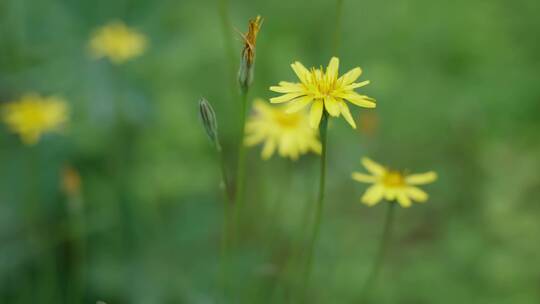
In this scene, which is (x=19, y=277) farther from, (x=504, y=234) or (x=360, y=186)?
(x=504, y=234)

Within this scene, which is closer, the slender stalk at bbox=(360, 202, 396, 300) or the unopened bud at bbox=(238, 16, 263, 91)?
the unopened bud at bbox=(238, 16, 263, 91)

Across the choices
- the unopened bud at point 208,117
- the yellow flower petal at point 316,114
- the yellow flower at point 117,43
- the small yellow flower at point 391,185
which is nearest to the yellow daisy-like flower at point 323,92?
the yellow flower petal at point 316,114

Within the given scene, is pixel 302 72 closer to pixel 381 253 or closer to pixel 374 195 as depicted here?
pixel 374 195

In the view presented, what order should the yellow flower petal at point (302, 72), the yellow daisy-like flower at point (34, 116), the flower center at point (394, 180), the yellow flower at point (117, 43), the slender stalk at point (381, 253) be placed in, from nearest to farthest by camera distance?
the yellow flower petal at point (302, 72)
the slender stalk at point (381, 253)
the flower center at point (394, 180)
the yellow daisy-like flower at point (34, 116)
the yellow flower at point (117, 43)

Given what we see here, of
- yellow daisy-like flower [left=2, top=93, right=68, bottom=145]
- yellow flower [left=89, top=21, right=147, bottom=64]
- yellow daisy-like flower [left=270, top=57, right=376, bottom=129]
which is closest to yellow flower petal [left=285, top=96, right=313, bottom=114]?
yellow daisy-like flower [left=270, top=57, right=376, bottom=129]

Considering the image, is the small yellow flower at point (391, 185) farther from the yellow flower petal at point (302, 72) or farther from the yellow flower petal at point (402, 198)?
the yellow flower petal at point (302, 72)

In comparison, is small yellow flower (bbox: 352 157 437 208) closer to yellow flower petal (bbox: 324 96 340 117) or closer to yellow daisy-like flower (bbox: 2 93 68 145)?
yellow flower petal (bbox: 324 96 340 117)
